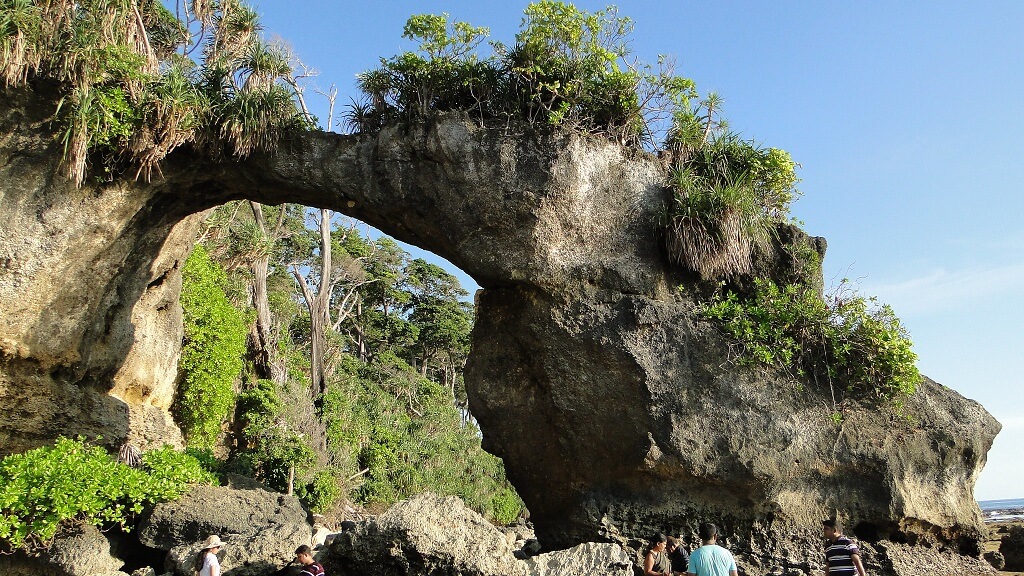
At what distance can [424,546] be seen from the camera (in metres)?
6.64

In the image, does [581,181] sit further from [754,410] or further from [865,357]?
[865,357]

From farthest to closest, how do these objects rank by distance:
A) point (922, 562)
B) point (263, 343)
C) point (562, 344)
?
point (263, 343), point (562, 344), point (922, 562)

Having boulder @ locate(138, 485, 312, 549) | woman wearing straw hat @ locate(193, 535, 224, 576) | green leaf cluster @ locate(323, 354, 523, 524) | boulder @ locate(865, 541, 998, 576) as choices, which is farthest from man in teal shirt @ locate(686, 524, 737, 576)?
green leaf cluster @ locate(323, 354, 523, 524)

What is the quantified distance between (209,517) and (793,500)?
7.07m

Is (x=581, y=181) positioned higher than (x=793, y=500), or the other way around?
(x=581, y=181)

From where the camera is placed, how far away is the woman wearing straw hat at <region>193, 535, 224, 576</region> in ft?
23.2

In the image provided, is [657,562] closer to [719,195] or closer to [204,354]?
[719,195]

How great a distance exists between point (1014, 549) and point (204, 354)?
1444 cm

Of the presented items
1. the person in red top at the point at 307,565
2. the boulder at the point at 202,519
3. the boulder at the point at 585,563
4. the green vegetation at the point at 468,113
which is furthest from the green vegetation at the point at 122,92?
the boulder at the point at 585,563

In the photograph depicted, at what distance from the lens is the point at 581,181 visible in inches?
356

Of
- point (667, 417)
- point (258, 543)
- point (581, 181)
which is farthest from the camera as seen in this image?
point (581, 181)

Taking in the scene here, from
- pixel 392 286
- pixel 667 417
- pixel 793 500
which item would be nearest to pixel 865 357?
pixel 793 500

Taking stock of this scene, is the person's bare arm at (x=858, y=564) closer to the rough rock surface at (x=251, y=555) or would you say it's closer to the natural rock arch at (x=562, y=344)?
the natural rock arch at (x=562, y=344)

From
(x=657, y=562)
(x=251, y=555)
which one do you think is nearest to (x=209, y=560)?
(x=251, y=555)
